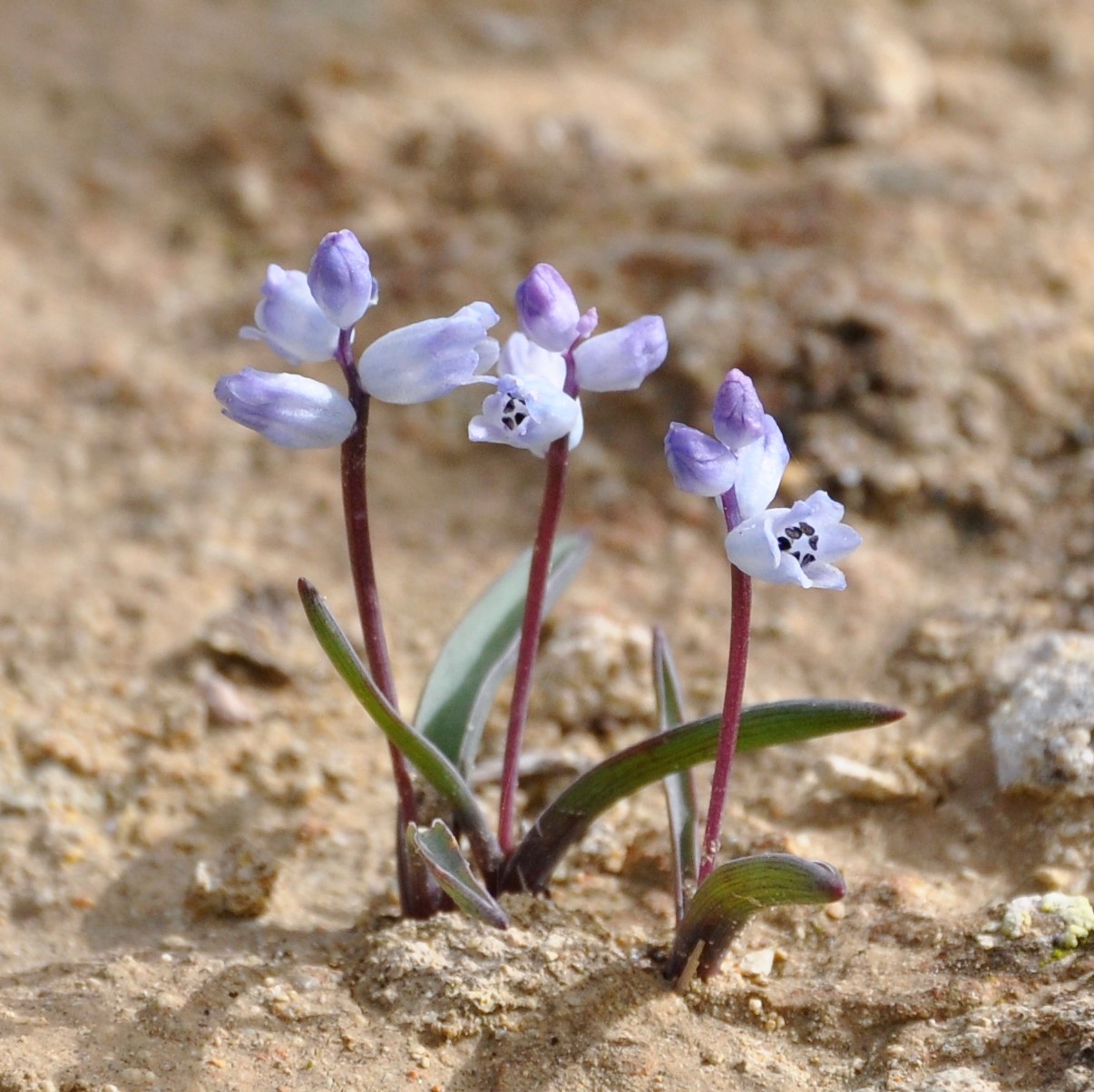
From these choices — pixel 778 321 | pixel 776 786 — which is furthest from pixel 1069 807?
pixel 778 321

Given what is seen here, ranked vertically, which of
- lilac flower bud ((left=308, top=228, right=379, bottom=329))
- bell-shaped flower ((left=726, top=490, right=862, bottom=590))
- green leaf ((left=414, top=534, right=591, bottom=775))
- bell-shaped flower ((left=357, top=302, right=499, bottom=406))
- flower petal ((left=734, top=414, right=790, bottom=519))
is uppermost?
lilac flower bud ((left=308, top=228, right=379, bottom=329))

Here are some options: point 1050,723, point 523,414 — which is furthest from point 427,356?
point 1050,723

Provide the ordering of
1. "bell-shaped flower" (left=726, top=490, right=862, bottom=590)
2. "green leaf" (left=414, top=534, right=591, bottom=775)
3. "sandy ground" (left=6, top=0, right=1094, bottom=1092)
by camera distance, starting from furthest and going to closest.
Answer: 1. "green leaf" (left=414, top=534, right=591, bottom=775)
2. "sandy ground" (left=6, top=0, right=1094, bottom=1092)
3. "bell-shaped flower" (left=726, top=490, right=862, bottom=590)

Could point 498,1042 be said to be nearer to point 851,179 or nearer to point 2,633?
point 2,633

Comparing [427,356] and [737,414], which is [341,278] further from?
[737,414]

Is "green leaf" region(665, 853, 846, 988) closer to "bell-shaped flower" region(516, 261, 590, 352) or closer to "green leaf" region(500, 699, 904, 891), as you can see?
"green leaf" region(500, 699, 904, 891)

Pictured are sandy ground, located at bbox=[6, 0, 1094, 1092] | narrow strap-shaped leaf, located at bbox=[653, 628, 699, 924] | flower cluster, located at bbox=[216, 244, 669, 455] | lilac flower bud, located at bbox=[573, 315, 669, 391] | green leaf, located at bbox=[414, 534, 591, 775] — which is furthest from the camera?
green leaf, located at bbox=[414, 534, 591, 775]

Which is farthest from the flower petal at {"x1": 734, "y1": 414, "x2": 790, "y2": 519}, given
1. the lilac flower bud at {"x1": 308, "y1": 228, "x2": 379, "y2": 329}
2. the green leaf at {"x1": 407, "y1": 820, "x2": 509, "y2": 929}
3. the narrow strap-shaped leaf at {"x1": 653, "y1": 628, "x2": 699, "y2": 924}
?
the green leaf at {"x1": 407, "y1": 820, "x2": 509, "y2": 929}
